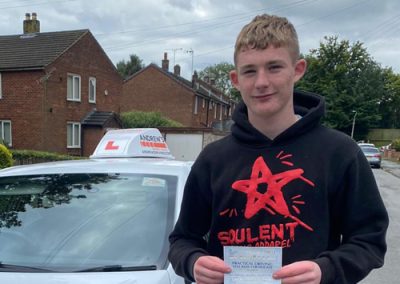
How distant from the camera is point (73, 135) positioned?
78.7 feet

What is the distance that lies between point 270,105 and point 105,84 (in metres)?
26.5

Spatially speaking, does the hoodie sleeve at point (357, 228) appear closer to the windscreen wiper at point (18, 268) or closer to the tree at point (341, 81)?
the windscreen wiper at point (18, 268)

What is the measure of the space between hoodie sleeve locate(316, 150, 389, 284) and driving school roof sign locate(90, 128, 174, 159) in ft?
11.3

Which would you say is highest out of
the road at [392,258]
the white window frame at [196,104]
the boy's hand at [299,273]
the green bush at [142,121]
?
the white window frame at [196,104]

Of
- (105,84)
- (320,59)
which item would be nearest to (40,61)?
(105,84)

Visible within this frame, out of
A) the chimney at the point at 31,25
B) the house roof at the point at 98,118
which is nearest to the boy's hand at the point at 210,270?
the house roof at the point at 98,118

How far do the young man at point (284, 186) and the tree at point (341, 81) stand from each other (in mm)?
50247

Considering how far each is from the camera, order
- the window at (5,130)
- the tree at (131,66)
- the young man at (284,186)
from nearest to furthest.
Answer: the young man at (284,186) < the window at (5,130) < the tree at (131,66)

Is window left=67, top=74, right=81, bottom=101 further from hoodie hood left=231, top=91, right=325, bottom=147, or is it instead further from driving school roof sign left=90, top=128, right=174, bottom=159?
hoodie hood left=231, top=91, right=325, bottom=147

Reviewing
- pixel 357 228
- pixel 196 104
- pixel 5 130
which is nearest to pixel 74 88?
pixel 5 130

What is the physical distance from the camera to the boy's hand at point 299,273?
1.29 metres

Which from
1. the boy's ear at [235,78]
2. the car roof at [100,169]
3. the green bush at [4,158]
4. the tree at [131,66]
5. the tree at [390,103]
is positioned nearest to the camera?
the boy's ear at [235,78]

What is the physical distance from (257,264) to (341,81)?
55333 mm

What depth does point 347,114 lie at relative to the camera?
53750 mm
